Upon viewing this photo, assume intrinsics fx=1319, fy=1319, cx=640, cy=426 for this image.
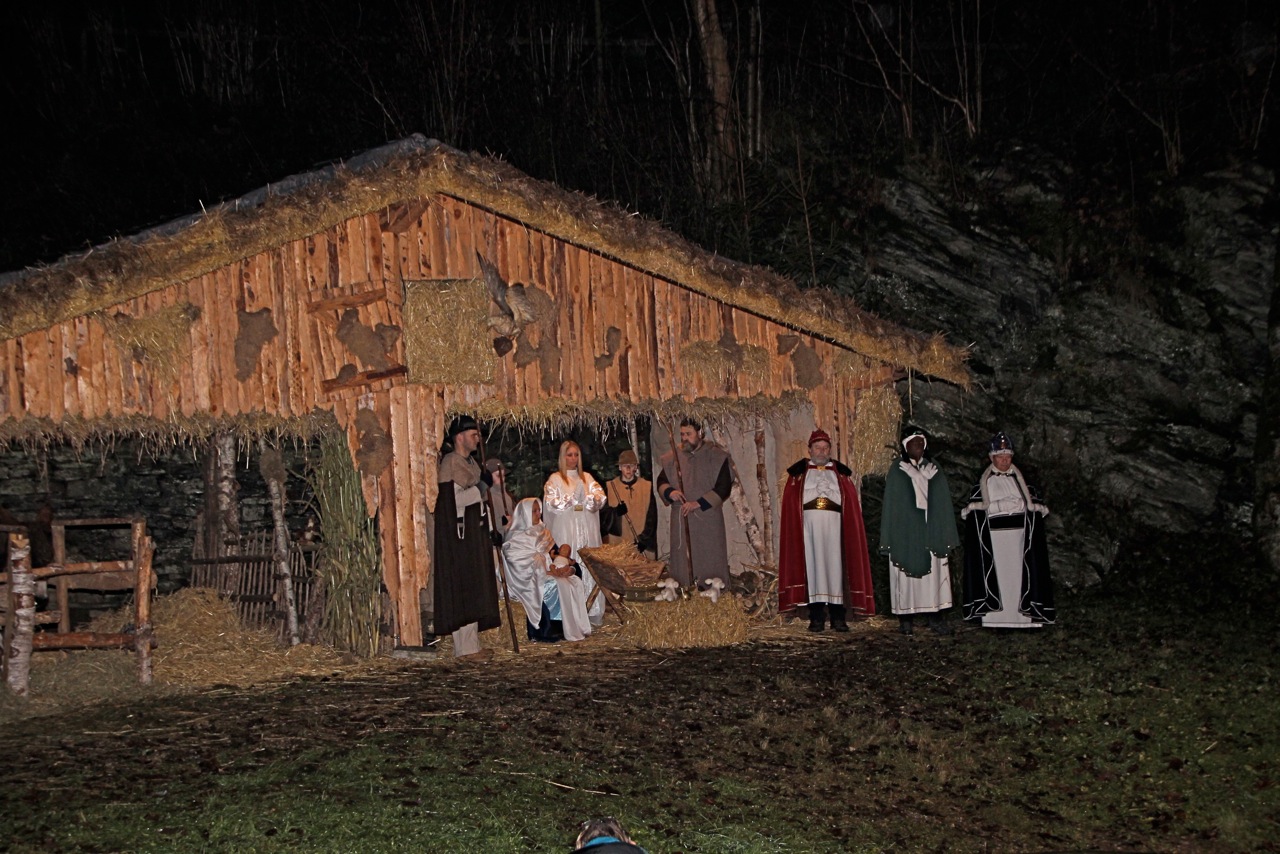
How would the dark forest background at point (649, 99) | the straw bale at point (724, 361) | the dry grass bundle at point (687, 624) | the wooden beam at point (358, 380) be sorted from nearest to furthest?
1. the wooden beam at point (358, 380)
2. the dry grass bundle at point (687, 624)
3. the straw bale at point (724, 361)
4. the dark forest background at point (649, 99)

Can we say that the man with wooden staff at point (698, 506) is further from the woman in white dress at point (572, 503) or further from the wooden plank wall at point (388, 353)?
the woman in white dress at point (572, 503)

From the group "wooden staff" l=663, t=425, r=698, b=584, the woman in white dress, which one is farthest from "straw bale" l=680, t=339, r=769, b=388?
the woman in white dress

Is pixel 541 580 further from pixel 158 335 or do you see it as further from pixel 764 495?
pixel 158 335

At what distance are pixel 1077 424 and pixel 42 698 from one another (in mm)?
10795

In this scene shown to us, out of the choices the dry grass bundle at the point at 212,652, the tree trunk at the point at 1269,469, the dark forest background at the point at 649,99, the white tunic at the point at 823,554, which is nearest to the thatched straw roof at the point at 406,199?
the white tunic at the point at 823,554

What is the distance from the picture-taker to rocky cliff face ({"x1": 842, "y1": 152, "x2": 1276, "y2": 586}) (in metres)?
14.1

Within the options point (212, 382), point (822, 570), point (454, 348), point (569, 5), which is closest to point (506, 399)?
point (454, 348)

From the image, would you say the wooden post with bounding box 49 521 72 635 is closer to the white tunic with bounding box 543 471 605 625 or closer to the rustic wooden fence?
the rustic wooden fence

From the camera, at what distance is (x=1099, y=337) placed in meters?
15.3

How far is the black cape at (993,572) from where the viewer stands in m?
11.3

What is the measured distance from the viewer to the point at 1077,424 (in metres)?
14.7

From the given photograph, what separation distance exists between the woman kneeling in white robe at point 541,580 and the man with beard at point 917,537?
2736 millimetres

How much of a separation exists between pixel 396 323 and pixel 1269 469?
9.21 metres

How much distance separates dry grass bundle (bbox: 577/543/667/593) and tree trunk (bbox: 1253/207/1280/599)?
629 cm
